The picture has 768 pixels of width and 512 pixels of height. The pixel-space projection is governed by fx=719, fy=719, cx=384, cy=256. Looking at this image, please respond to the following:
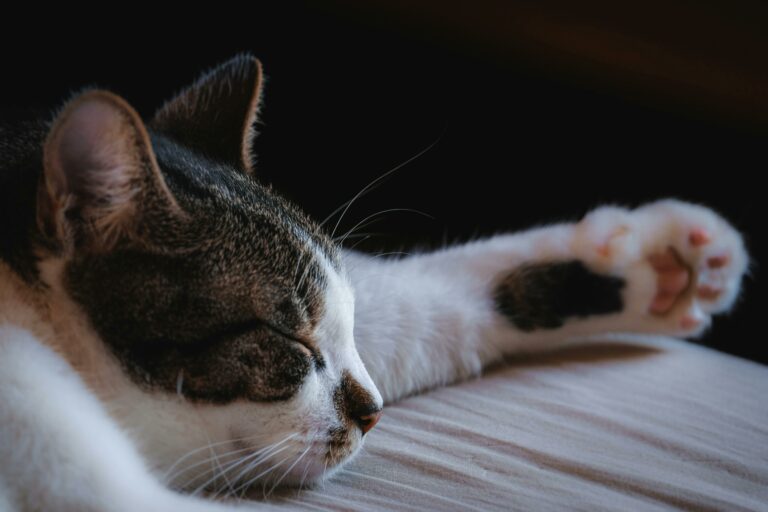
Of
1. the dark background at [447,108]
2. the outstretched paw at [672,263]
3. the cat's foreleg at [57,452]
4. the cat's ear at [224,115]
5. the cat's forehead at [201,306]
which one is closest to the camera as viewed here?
the cat's foreleg at [57,452]

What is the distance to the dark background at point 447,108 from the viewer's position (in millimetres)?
1223

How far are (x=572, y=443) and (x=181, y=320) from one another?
0.45 meters

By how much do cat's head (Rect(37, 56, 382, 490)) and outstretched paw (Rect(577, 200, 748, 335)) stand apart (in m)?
0.46

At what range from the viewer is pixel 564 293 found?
1.01m

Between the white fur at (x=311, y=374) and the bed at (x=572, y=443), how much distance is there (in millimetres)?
50

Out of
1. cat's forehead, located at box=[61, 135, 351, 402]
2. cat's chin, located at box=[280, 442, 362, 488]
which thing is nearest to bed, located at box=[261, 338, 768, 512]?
cat's chin, located at box=[280, 442, 362, 488]

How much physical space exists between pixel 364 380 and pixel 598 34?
74 cm

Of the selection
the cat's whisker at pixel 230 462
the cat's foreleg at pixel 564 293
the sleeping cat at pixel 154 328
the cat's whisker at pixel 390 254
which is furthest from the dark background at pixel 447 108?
the cat's whisker at pixel 230 462

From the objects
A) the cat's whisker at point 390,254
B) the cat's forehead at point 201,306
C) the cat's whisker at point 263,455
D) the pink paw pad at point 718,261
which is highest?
→ the pink paw pad at point 718,261

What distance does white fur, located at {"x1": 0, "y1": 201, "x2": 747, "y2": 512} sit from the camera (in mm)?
583

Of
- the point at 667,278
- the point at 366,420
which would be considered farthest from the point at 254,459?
the point at 667,278

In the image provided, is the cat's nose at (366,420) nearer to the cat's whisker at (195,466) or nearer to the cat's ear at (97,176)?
the cat's whisker at (195,466)

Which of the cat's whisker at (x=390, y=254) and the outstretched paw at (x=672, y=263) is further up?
the outstretched paw at (x=672, y=263)

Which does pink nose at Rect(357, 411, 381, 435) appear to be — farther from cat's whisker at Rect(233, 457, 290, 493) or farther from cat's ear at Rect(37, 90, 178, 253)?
cat's ear at Rect(37, 90, 178, 253)
